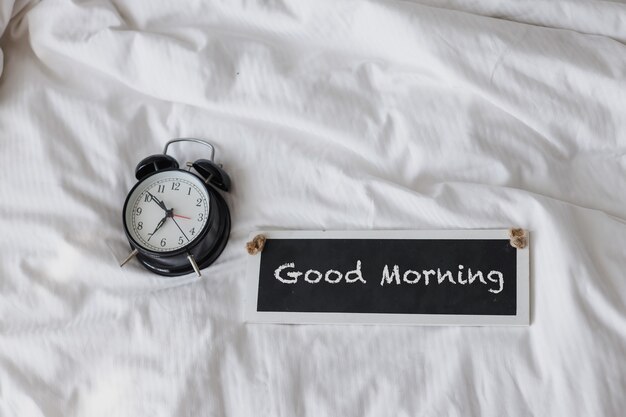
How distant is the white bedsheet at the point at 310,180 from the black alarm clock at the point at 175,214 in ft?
0.09

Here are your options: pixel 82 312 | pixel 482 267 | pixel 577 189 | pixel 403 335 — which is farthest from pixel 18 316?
pixel 577 189

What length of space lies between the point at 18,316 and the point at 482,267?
611 millimetres

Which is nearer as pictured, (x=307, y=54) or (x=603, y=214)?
(x=603, y=214)

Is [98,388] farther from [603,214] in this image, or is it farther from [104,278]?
[603,214]

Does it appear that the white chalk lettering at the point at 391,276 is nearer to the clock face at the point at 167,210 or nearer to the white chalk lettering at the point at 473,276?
the white chalk lettering at the point at 473,276

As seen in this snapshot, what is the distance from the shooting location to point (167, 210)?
1.02m

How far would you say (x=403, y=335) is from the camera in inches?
38.2

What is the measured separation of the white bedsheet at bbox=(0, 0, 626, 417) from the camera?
948 mm

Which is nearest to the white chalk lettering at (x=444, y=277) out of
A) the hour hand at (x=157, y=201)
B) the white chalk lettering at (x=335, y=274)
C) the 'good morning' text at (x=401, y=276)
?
the 'good morning' text at (x=401, y=276)

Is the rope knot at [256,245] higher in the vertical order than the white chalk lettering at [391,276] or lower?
higher

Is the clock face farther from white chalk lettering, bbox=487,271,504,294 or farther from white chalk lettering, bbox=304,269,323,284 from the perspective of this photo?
white chalk lettering, bbox=487,271,504,294

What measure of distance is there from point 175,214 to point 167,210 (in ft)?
0.04

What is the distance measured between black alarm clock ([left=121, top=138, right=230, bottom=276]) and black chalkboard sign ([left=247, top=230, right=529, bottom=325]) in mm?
69

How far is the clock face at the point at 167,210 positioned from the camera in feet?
3.33
